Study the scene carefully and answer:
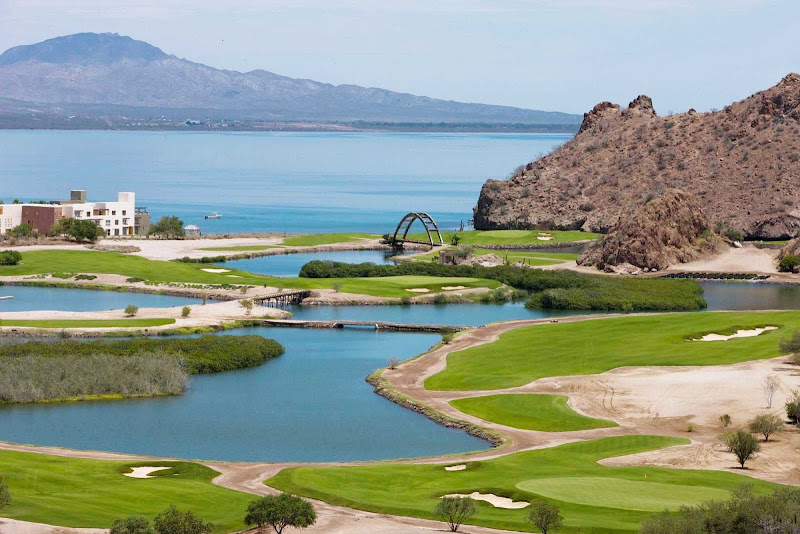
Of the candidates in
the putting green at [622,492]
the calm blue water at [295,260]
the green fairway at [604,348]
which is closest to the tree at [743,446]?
the putting green at [622,492]

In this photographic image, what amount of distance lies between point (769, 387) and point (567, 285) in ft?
182

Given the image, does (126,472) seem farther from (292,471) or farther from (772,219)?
(772,219)

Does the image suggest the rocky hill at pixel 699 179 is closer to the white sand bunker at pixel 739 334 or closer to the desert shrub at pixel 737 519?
the white sand bunker at pixel 739 334

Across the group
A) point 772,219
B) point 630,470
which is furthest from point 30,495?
point 772,219

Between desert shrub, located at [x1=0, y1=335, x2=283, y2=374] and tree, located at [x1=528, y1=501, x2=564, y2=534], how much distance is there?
39.0 metres

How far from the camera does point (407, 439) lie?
60000mm

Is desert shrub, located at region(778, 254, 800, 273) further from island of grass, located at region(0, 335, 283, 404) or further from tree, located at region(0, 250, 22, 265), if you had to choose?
tree, located at region(0, 250, 22, 265)

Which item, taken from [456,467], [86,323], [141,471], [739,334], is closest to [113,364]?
[86,323]

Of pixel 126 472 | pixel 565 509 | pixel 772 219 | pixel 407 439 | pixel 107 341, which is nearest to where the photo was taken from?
pixel 565 509

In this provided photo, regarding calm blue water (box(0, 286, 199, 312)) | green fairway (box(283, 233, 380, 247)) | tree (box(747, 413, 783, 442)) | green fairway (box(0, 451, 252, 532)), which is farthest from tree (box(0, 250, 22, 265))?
tree (box(747, 413, 783, 442))

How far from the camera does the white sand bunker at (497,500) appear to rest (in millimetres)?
45250

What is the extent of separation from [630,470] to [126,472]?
18.6 meters

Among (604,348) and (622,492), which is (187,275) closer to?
(604,348)

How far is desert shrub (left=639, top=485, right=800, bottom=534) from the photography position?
116 ft
